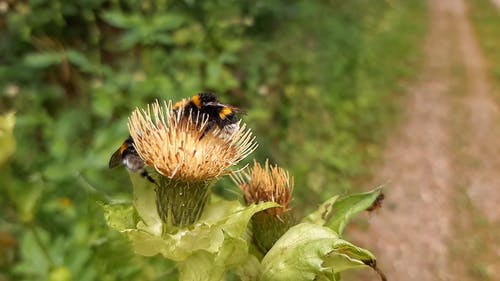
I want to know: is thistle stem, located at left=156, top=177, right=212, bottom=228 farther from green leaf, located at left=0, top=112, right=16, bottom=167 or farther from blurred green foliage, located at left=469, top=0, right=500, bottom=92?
blurred green foliage, located at left=469, top=0, right=500, bottom=92

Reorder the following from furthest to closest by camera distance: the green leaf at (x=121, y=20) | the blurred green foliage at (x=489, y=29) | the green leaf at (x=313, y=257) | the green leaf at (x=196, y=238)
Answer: the blurred green foliage at (x=489, y=29) → the green leaf at (x=121, y=20) → the green leaf at (x=196, y=238) → the green leaf at (x=313, y=257)

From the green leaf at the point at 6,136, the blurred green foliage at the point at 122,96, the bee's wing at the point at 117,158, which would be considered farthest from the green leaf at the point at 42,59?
the bee's wing at the point at 117,158

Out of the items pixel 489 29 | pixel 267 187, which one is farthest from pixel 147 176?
pixel 489 29

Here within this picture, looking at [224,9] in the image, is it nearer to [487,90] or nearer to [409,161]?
[409,161]

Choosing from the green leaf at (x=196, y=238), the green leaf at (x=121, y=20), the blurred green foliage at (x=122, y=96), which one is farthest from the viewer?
the green leaf at (x=121, y=20)

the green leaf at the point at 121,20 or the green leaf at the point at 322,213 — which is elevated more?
the green leaf at the point at 121,20

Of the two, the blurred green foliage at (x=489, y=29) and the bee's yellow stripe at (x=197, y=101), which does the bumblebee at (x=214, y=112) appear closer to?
the bee's yellow stripe at (x=197, y=101)
